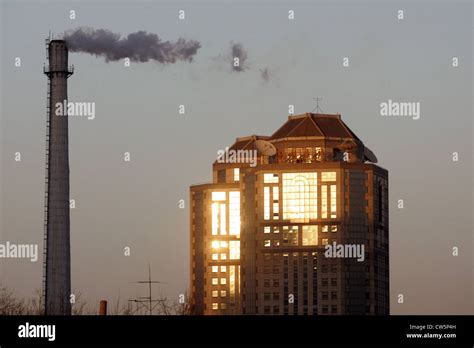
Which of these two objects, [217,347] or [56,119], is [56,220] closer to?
[56,119]

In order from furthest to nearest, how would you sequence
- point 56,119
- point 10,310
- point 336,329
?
point 56,119
point 10,310
point 336,329

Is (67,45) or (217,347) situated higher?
(67,45)

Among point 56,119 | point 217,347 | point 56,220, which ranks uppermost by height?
point 56,119

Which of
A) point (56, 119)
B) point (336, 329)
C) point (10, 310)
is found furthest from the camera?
point (56, 119)

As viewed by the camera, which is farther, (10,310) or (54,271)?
(54,271)

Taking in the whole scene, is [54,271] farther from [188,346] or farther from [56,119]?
[188,346]

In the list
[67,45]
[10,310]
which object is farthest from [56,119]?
[10,310]

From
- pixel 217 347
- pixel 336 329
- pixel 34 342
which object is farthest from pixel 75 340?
pixel 336 329
